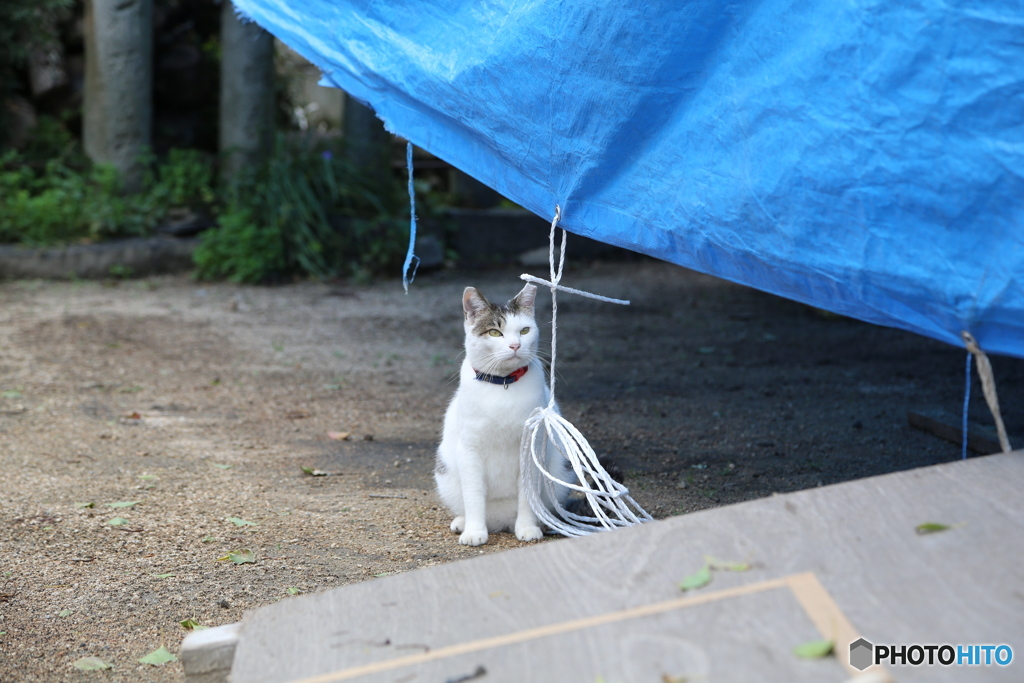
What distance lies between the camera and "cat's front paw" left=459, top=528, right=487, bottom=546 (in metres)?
2.84

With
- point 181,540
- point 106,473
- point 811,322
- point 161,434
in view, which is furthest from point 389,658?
point 811,322

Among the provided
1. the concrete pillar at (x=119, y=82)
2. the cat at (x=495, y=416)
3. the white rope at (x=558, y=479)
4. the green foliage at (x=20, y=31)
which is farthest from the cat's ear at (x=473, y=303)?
the green foliage at (x=20, y=31)

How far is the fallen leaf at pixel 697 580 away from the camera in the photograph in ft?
5.75

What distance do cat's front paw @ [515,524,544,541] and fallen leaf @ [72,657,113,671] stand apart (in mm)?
1229

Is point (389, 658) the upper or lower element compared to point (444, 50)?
lower

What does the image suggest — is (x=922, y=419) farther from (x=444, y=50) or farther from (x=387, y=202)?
(x=387, y=202)

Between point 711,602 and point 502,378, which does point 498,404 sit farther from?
point 711,602

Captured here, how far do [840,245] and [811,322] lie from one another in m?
4.57

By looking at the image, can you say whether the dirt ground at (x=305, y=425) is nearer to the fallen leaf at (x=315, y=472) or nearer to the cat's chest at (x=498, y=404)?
the fallen leaf at (x=315, y=472)

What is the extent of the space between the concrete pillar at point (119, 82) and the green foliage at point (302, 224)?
105 centimetres

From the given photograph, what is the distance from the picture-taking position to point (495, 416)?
9.07 ft

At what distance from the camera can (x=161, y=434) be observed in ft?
13.7

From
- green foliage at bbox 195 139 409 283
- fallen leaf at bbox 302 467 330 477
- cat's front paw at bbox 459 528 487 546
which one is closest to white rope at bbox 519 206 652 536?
cat's front paw at bbox 459 528 487 546

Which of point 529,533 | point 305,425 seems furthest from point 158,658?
point 305,425
